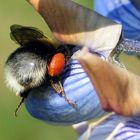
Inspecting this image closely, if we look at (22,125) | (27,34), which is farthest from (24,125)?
(27,34)

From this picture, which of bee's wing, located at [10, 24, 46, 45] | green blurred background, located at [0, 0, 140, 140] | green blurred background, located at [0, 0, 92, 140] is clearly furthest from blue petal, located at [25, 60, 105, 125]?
green blurred background, located at [0, 0, 92, 140]

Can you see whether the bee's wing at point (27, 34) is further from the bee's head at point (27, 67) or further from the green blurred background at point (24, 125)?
the green blurred background at point (24, 125)

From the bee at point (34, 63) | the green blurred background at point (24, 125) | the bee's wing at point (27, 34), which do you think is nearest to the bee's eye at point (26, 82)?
the bee at point (34, 63)

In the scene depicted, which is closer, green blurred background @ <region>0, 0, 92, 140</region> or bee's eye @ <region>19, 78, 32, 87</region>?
bee's eye @ <region>19, 78, 32, 87</region>

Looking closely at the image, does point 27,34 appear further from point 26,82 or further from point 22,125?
point 22,125

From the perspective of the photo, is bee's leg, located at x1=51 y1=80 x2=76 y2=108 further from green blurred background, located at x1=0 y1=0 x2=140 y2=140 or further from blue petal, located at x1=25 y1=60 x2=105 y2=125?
green blurred background, located at x1=0 y1=0 x2=140 y2=140

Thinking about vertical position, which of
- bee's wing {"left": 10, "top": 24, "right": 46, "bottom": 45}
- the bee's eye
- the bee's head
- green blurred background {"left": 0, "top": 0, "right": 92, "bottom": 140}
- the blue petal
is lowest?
green blurred background {"left": 0, "top": 0, "right": 92, "bottom": 140}
